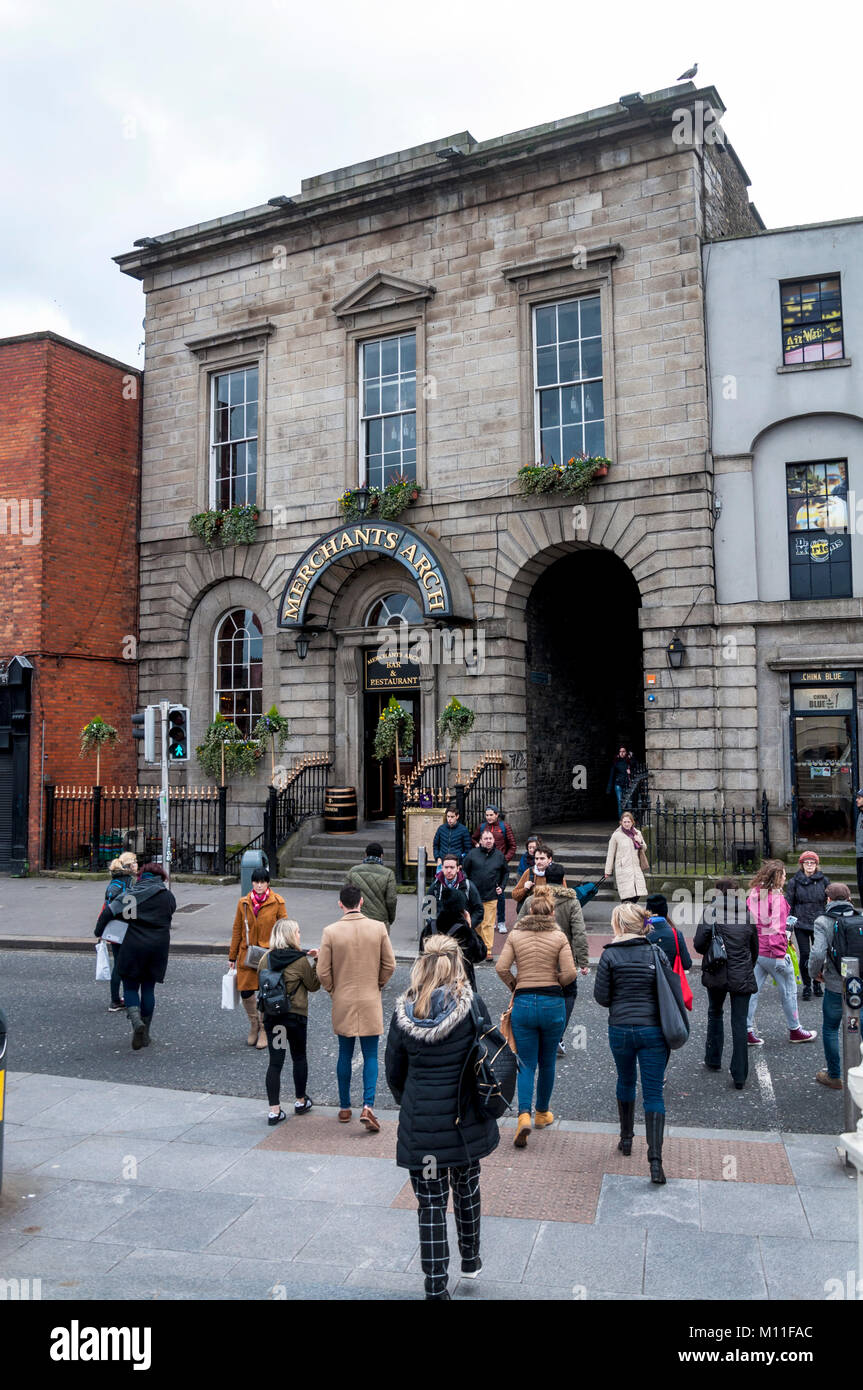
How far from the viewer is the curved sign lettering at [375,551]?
1802 centimetres

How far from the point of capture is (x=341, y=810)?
770 inches

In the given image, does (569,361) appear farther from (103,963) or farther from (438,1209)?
(438,1209)

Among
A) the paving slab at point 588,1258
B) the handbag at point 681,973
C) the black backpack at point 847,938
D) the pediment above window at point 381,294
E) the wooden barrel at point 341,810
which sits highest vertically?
the pediment above window at point 381,294

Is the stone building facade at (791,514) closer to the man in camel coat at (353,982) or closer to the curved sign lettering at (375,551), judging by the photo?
the curved sign lettering at (375,551)

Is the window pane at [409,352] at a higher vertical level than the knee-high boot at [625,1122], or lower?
higher

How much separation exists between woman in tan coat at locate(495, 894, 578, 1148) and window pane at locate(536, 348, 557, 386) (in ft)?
45.1

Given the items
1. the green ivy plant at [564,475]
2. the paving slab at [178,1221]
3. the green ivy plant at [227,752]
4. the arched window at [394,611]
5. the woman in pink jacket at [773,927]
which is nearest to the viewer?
the paving slab at [178,1221]

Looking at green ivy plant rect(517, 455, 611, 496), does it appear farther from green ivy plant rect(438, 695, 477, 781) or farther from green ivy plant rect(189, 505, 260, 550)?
green ivy plant rect(189, 505, 260, 550)

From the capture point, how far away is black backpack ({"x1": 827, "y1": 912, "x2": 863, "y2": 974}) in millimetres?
7367

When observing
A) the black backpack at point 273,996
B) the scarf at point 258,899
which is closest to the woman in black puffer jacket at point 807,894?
the scarf at point 258,899

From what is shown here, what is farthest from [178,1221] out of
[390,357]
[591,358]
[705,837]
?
[390,357]

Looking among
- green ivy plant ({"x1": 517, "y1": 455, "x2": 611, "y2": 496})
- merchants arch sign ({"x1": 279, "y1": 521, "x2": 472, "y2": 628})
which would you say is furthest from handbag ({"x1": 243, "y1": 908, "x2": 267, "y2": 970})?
green ivy plant ({"x1": 517, "y1": 455, "x2": 611, "y2": 496})

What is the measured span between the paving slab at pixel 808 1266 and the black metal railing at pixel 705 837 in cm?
1065
